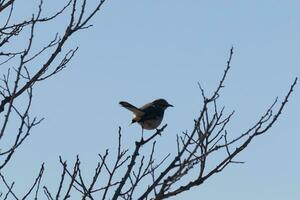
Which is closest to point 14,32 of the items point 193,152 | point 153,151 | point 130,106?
point 153,151

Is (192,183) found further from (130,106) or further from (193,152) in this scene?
(130,106)

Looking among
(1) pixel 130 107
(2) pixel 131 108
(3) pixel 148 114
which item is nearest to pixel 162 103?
(3) pixel 148 114

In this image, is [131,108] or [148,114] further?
[148,114]

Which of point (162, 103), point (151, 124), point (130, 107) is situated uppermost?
point (162, 103)

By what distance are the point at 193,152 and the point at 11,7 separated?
6.97 feet

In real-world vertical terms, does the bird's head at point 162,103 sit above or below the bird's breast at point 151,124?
above

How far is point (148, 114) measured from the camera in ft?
46.5

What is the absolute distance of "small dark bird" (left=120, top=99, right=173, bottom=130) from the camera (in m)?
13.7

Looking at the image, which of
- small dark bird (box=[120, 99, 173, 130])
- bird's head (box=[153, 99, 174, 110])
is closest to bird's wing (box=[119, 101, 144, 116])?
small dark bird (box=[120, 99, 173, 130])

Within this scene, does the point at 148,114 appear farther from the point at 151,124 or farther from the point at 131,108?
the point at 131,108

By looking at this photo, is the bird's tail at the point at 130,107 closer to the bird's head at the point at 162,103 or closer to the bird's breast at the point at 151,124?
the bird's breast at the point at 151,124

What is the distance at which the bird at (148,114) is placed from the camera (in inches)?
536

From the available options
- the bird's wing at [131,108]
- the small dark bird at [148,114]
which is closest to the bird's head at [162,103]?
the small dark bird at [148,114]

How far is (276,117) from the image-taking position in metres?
5.08
